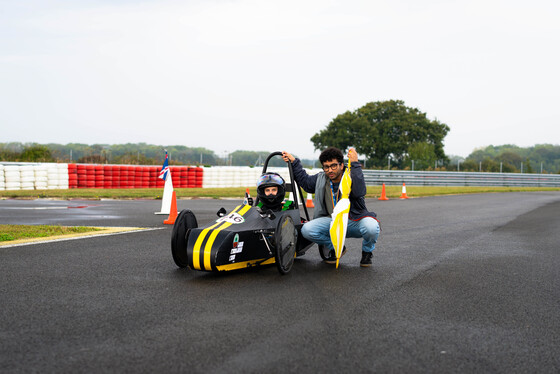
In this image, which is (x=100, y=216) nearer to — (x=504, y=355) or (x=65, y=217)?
(x=65, y=217)

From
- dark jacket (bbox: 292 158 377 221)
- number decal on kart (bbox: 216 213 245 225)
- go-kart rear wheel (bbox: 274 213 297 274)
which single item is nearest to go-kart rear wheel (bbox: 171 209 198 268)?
number decal on kart (bbox: 216 213 245 225)

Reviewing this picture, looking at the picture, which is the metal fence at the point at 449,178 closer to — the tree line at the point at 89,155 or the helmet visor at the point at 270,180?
the tree line at the point at 89,155

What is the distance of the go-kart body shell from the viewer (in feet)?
19.2

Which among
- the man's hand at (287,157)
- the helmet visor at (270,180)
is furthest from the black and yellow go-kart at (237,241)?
the man's hand at (287,157)

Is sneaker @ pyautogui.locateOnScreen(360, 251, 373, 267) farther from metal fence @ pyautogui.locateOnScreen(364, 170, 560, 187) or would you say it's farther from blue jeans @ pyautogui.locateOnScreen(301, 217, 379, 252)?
metal fence @ pyautogui.locateOnScreen(364, 170, 560, 187)

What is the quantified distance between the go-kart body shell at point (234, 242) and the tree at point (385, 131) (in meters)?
58.8

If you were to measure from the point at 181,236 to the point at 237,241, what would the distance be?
2.56 feet

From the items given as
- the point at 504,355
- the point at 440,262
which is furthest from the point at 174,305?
the point at 440,262

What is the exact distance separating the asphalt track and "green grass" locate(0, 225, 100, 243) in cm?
96

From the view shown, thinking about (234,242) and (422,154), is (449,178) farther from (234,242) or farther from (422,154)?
(234,242)

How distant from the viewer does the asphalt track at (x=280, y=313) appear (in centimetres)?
358

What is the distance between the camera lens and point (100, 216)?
13.5 m

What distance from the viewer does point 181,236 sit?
20.9 feet

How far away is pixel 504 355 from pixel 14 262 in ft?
18.5
